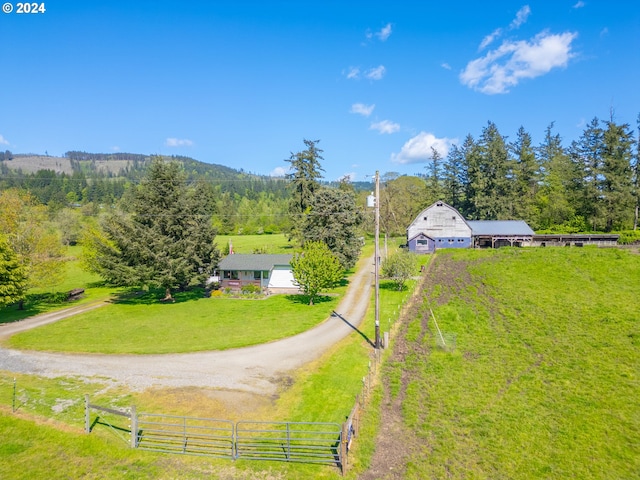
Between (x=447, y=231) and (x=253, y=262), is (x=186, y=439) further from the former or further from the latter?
(x=447, y=231)

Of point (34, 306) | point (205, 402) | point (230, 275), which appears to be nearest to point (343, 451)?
point (205, 402)

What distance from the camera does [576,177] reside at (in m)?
60.2

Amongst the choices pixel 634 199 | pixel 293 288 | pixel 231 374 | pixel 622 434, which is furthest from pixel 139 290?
pixel 634 199

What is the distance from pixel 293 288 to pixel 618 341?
101 feet

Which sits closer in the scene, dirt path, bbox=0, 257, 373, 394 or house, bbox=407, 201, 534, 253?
dirt path, bbox=0, 257, 373, 394

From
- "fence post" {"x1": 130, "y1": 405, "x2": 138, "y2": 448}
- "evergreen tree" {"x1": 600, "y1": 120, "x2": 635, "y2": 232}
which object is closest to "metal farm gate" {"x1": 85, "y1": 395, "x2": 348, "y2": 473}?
"fence post" {"x1": 130, "y1": 405, "x2": 138, "y2": 448}

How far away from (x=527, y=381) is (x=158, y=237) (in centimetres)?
3492

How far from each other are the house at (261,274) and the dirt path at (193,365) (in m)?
18.1

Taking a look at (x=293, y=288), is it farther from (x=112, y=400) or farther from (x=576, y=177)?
(x=576, y=177)

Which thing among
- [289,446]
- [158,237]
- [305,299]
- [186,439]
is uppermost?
[158,237]

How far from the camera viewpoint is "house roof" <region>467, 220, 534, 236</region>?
56.1 meters

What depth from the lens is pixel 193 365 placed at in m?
21.5

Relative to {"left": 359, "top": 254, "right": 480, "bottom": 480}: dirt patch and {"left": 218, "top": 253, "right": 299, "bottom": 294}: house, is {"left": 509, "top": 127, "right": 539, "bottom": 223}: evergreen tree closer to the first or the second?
{"left": 359, "top": 254, "right": 480, "bottom": 480}: dirt patch

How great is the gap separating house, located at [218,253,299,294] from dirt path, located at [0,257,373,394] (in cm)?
1811
